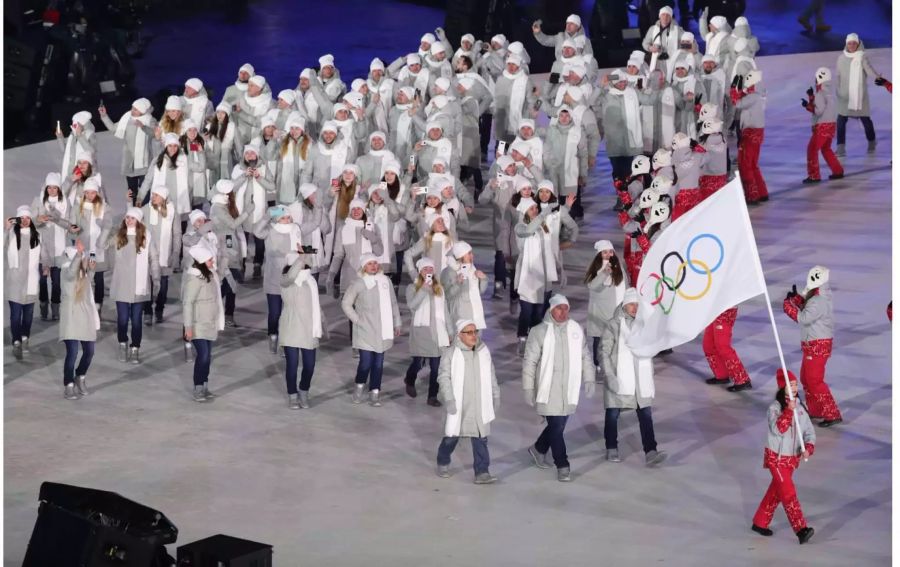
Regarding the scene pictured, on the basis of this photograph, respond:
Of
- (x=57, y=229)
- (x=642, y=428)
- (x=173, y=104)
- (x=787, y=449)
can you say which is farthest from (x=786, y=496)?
(x=173, y=104)

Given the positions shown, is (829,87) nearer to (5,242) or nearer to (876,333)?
Answer: (876,333)

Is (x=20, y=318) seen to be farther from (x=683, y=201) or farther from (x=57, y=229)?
(x=683, y=201)

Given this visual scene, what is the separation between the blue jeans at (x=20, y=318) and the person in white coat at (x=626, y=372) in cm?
624

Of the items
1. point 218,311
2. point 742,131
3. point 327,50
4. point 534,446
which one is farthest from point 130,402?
point 327,50

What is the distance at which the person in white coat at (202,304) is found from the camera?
687 inches

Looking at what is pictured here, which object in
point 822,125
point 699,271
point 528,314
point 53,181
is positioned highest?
point 699,271

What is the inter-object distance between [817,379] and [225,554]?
6452 millimetres

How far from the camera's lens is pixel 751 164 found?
78.5ft

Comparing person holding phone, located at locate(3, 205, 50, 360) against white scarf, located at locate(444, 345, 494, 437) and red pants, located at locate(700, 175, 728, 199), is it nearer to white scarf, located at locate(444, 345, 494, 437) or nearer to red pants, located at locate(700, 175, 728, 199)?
white scarf, located at locate(444, 345, 494, 437)

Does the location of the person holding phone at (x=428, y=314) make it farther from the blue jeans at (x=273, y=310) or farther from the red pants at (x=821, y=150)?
the red pants at (x=821, y=150)

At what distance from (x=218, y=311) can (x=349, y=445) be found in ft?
6.15

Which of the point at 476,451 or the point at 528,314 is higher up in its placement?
the point at 528,314

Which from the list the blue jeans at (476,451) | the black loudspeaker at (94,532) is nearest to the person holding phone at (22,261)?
the blue jeans at (476,451)

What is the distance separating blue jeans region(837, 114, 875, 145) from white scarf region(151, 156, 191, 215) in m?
9.50
